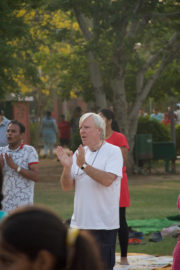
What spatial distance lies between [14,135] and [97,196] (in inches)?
83.9

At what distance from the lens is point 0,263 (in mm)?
2176

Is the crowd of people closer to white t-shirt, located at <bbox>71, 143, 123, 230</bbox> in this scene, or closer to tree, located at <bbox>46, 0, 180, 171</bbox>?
white t-shirt, located at <bbox>71, 143, 123, 230</bbox>

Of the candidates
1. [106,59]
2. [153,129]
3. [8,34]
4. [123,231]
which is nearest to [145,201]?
[8,34]

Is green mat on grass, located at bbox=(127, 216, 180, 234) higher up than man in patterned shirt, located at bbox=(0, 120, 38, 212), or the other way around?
man in patterned shirt, located at bbox=(0, 120, 38, 212)

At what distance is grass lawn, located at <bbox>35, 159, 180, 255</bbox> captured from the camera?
34.8ft

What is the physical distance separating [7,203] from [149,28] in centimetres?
1491

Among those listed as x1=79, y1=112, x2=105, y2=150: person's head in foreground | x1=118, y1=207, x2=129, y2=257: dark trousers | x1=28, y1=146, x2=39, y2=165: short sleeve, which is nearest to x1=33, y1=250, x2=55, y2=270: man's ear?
x1=79, y1=112, x2=105, y2=150: person's head in foreground

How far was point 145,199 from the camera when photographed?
15.9 metres

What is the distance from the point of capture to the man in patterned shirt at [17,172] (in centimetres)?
746

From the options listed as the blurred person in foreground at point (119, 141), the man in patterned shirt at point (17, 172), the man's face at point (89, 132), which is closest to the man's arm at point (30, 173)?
the man in patterned shirt at point (17, 172)

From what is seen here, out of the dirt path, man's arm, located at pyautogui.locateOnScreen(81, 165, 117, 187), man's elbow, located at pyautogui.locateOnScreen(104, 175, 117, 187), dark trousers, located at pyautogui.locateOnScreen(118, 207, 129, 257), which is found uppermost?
man's arm, located at pyautogui.locateOnScreen(81, 165, 117, 187)

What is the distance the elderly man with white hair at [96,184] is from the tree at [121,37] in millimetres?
12828

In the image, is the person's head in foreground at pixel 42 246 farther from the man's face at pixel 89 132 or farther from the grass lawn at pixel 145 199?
the grass lawn at pixel 145 199

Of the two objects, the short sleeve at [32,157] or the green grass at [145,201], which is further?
the green grass at [145,201]
